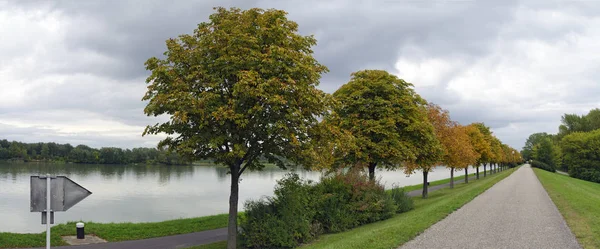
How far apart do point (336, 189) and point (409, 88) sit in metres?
10.0

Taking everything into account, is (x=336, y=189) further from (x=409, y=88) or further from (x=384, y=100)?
(x=409, y=88)

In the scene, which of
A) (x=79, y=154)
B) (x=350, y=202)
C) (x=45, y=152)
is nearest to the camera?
(x=350, y=202)

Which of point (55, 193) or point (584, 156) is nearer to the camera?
point (55, 193)

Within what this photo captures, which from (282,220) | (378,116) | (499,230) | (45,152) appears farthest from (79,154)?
(499,230)

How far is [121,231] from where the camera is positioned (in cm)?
1783

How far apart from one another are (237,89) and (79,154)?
12822 cm

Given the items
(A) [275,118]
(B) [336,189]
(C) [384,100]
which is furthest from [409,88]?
(A) [275,118]

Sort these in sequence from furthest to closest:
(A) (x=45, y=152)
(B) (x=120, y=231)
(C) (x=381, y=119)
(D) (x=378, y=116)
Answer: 1. (A) (x=45, y=152)
2. (D) (x=378, y=116)
3. (C) (x=381, y=119)
4. (B) (x=120, y=231)

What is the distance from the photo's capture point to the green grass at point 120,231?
602 inches

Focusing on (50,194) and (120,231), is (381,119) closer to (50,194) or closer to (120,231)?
(120,231)

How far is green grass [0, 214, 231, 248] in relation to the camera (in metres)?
15.3

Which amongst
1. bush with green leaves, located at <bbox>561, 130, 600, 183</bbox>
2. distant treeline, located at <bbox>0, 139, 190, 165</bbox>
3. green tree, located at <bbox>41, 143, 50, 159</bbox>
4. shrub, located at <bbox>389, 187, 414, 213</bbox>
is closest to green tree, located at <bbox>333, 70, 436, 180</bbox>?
shrub, located at <bbox>389, 187, 414, 213</bbox>

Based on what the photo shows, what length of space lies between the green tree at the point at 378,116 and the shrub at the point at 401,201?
1473 mm

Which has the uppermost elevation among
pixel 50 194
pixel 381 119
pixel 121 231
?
pixel 381 119
